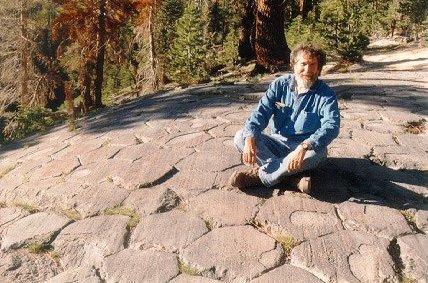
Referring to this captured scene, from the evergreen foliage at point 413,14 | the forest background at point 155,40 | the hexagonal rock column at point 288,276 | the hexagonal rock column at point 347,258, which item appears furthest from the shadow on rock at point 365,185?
the evergreen foliage at point 413,14

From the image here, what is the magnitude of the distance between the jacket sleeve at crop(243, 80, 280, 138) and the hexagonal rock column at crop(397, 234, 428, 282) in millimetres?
1297

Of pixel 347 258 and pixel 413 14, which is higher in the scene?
pixel 413 14

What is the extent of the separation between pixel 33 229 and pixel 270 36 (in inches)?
318

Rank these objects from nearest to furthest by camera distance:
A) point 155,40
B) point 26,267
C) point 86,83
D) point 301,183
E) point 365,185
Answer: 1. point 26,267
2. point 301,183
3. point 365,185
4. point 86,83
5. point 155,40

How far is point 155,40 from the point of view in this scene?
14.5m

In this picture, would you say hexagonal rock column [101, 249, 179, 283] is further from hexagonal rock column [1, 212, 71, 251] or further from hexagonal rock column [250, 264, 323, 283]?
hexagonal rock column [1, 212, 71, 251]

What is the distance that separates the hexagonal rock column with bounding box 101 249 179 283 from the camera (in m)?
2.29

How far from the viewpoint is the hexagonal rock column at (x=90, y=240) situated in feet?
8.26

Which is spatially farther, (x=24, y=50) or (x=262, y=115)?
(x=24, y=50)

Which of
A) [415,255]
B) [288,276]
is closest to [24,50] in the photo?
[288,276]

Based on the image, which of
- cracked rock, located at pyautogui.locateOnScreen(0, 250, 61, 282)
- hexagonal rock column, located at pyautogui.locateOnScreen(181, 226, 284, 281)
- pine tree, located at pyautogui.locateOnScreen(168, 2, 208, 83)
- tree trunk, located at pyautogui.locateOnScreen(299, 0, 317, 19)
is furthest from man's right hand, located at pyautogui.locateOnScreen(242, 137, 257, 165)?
tree trunk, located at pyautogui.locateOnScreen(299, 0, 317, 19)

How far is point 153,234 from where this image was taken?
2.72 meters

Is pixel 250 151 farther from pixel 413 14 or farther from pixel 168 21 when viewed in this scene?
pixel 168 21

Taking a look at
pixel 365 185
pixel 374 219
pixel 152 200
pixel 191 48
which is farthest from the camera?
pixel 191 48
